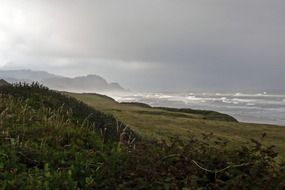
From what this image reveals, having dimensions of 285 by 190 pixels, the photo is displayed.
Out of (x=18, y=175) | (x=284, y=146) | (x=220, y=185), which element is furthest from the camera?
(x=284, y=146)

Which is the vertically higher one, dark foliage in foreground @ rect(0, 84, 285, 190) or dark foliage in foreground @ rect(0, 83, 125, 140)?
dark foliage in foreground @ rect(0, 83, 125, 140)

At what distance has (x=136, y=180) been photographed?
248 inches

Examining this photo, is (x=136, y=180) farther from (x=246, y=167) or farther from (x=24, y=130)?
(x=24, y=130)

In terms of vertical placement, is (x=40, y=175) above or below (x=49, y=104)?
below

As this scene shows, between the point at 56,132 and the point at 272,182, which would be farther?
the point at 56,132

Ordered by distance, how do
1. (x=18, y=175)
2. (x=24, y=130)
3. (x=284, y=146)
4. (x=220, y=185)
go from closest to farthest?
(x=220, y=185), (x=18, y=175), (x=24, y=130), (x=284, y=146)

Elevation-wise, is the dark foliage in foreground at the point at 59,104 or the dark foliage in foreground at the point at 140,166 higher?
the dark foliage in foreground at the point at 59,104

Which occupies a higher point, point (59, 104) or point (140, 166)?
point (59, 104)

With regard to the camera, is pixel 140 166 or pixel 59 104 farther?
pixel 59 104

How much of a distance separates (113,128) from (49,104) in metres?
2.98

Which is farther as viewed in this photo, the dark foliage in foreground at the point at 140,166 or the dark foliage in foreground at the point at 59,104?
the dark foliage in foreground at the point at 59,104

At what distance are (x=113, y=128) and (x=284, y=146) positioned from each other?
19299mm

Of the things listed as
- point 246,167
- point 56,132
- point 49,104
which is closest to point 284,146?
point 49,104

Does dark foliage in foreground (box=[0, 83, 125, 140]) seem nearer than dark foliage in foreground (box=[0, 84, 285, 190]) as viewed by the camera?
No
